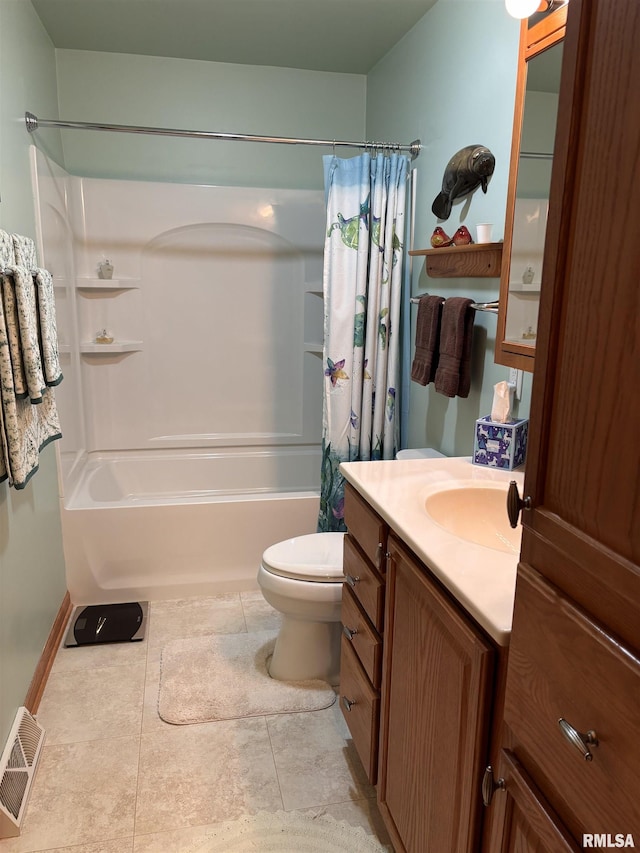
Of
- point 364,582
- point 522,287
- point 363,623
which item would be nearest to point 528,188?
point 522,287

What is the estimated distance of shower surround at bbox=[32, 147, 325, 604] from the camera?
296cm

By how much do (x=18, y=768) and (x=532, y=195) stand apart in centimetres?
221

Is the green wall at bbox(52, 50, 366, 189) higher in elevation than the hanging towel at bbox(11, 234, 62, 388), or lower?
higher

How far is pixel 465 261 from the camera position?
219cm

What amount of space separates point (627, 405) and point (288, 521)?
2473 mm

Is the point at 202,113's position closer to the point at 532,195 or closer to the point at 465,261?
the point at 465,261

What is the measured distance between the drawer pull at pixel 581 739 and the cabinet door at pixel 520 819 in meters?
0.14

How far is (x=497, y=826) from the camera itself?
0.99m

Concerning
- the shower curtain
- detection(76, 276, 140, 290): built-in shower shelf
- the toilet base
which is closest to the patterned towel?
the toilet base

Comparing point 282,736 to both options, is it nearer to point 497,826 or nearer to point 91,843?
point 91,843

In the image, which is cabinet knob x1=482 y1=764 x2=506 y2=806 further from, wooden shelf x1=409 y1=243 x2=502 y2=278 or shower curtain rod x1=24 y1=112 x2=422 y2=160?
shower curtain rod x1=24 y1=112 x2=422 y2=160

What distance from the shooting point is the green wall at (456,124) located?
200 cm

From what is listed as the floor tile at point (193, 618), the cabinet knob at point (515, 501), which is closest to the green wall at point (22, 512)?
the floor tile at point (193, 618)

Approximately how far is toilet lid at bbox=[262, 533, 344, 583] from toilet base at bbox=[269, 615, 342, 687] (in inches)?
9.0
